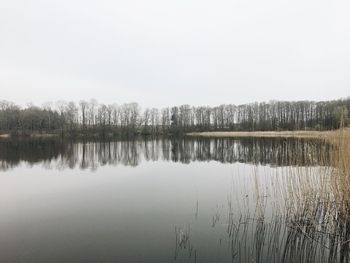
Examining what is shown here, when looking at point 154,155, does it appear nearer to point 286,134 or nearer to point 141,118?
point 286,134

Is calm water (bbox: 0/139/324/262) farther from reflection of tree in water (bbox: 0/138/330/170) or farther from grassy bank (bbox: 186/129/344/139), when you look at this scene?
reflection of tree in water (bbox: 0/138/330/170)

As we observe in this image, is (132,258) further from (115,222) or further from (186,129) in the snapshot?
(186,129)

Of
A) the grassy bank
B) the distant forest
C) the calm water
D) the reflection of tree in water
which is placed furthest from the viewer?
the distant forest

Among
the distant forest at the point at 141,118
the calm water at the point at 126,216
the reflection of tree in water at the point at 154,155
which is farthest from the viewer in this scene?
the distant forest at the point at 141,118

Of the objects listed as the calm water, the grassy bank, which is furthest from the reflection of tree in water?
the calm water

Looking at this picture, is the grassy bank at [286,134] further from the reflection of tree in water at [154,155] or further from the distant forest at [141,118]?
the distant forest at [141,118]

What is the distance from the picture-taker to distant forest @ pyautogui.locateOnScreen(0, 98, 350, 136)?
6688 cm

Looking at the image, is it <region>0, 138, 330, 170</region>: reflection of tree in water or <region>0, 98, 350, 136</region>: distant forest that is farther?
<region>0, 98, 350, 136</region>: distant forest

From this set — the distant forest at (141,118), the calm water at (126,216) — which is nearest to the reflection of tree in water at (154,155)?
the calm water at (126,216)

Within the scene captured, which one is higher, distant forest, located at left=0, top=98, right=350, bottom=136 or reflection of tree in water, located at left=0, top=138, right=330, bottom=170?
distant forest, located at left=0, top=98, right=350, bottom=136

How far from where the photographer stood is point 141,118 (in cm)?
7994

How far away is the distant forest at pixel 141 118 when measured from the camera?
6688 cm

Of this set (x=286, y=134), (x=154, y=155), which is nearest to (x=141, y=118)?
(x=286, y=134)

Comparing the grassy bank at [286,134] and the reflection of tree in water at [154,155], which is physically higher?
the grassy bank at [286,134]
